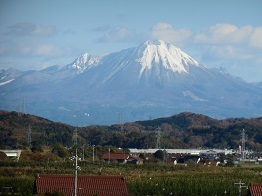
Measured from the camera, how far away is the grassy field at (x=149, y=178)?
3234 centimetres

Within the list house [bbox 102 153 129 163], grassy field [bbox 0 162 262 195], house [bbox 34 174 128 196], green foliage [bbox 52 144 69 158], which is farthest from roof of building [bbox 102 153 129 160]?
house [bbox 34 174 128 196]

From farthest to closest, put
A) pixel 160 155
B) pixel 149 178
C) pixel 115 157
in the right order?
pixel 160 155 → pixel 115 157 → pixel 149 178

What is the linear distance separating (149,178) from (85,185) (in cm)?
960

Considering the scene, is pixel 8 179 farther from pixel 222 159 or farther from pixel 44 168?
pixel 222 159

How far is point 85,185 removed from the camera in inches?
1158

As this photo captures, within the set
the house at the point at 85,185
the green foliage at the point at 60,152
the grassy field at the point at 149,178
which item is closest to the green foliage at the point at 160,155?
the green foliage at the point at 60,152

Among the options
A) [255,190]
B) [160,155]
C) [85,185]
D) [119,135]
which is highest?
[119,135]

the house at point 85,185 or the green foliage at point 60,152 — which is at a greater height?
the green foliage at point 60,152

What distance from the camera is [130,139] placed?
3297 inches

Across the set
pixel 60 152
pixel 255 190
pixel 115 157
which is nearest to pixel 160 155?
pixel 115 157

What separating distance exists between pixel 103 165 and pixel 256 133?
159 feet

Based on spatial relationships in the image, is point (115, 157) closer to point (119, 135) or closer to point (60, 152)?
point (60, 152)

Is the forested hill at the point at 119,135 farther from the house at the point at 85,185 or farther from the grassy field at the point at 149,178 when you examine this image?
the house at the point at 85,185

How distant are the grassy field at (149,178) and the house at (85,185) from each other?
59cm
